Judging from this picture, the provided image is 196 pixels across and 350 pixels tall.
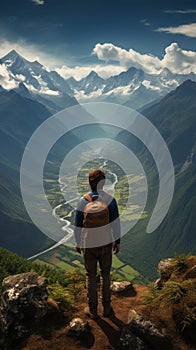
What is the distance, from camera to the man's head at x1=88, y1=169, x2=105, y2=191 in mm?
17469

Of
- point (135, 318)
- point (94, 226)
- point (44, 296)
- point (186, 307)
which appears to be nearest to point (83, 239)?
point (94, 226)

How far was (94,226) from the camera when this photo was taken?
17.2 meters

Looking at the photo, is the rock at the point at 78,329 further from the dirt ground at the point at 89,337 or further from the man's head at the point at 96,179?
the man's head at the point at 96,179

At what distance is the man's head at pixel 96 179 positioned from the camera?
17.5m

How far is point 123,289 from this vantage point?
22.6 meters

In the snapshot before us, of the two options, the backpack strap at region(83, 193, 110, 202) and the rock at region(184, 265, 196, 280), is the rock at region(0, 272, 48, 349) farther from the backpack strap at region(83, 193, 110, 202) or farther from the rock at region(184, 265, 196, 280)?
the rock at region(184, 265, 196, 280)

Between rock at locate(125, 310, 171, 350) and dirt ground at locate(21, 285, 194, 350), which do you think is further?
dirt ground at locate(21, 285, 194, 350)

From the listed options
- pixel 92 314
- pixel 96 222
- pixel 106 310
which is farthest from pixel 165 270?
pixel 96 222

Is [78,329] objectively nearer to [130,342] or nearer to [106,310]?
[106,310]

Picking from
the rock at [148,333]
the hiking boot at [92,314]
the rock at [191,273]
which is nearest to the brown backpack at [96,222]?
the hiking boot at [92,314]

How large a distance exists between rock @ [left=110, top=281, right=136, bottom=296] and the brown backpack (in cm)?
668

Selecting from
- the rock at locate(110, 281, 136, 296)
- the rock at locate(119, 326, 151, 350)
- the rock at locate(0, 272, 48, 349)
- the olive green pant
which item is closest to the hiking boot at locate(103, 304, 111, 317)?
the olive green pant

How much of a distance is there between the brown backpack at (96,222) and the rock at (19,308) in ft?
11.9

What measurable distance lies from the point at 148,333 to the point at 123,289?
7784 millimetres
